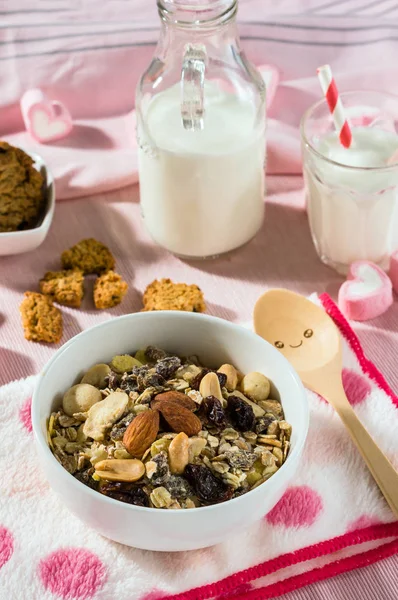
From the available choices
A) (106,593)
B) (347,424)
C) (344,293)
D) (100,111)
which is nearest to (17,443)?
(106,593)

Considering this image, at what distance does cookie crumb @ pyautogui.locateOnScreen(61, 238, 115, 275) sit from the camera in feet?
4.19

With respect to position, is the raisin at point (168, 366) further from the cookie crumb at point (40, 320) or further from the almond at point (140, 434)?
the cookie crumb at point (40, 320)

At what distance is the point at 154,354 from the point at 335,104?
1.54ft

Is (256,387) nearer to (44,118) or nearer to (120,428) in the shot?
(120,428)

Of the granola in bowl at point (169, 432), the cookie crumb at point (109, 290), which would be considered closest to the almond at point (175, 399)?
the granola in bowl at point (169, 432)

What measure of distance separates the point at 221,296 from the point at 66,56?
62 centimetres


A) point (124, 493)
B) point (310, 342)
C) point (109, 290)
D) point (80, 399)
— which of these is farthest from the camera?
point (109, 290)

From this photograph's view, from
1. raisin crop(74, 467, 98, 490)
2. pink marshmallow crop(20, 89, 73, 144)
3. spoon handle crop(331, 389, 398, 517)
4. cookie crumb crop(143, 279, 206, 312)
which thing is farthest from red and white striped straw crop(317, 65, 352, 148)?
raisin crop(74, 467, 98, 490)

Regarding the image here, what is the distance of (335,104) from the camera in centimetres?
121

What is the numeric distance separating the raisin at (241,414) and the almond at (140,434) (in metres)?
0.09

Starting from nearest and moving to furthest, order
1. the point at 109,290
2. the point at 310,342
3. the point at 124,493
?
the point at 124,493 → the point at 310,342 → the point at 109,290

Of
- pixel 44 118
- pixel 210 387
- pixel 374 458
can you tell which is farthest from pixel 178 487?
pixel 44 118

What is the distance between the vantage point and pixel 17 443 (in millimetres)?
993

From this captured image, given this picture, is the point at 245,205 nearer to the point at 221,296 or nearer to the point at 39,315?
the point at 221,296
